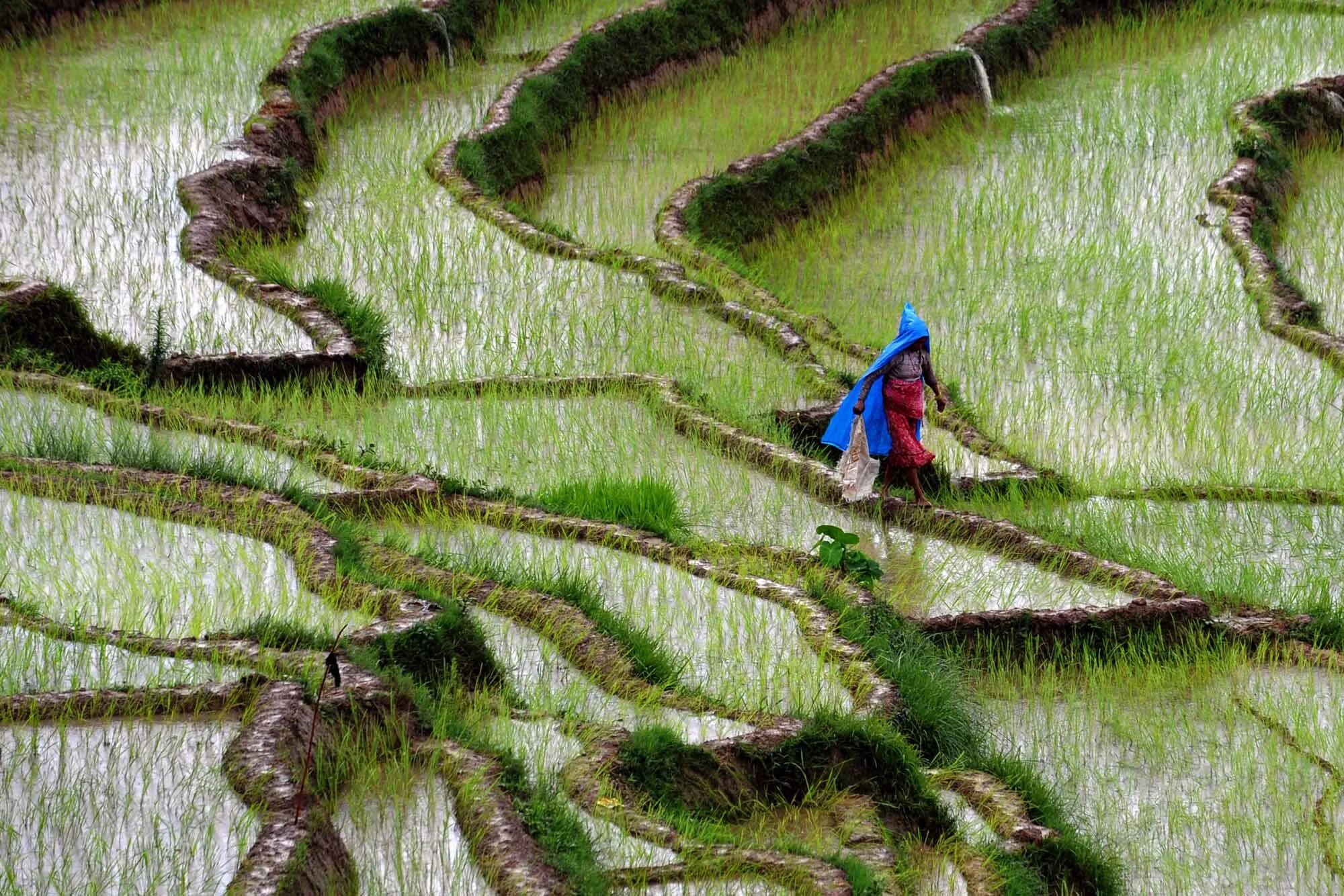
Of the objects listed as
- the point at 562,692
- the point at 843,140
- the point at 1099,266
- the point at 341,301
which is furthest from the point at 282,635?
the point at 843,140

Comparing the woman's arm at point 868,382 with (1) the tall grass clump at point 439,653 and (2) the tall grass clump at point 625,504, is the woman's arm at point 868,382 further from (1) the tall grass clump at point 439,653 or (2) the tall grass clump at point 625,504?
(1) the tall grass clump at point 439,653

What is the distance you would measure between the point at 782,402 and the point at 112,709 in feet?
11.1

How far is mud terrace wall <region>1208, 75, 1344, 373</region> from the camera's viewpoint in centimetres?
759

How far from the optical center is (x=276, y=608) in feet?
14.3

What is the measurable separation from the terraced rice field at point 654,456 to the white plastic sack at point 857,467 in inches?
3.9

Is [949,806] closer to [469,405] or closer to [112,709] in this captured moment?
[112,709]

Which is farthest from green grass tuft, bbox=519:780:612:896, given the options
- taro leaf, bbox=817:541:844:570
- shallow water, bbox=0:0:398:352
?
shallow water, bbox=0:0:398:352

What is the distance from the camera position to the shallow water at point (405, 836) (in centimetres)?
335

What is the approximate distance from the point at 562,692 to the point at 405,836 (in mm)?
889

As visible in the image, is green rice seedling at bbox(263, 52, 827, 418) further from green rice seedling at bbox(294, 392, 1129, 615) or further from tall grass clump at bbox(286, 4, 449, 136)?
tall grass clump at bbox(286, 4, 449, 136)

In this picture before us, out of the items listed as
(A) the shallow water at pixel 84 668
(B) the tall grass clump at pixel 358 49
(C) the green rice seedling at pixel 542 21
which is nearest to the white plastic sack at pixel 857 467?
(A) the shallow water at pixel 84 668

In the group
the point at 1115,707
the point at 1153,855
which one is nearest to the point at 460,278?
the point at 1115,707

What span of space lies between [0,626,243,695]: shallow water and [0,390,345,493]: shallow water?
1.26 m

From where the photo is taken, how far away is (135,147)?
8.02 m
